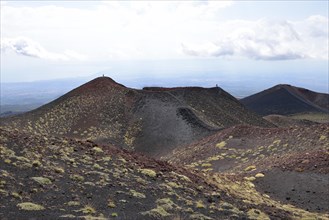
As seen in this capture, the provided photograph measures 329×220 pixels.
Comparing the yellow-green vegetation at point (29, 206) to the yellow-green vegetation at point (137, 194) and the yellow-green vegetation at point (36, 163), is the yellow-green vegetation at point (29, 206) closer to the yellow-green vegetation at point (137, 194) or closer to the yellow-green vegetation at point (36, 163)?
the yellow-green vegetation at point (36, 163)

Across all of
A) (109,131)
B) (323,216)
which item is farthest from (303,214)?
(109,131)

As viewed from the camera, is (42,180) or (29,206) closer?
(29,206)

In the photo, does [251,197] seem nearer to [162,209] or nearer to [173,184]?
[173,184]

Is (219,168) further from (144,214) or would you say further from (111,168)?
(144,214)

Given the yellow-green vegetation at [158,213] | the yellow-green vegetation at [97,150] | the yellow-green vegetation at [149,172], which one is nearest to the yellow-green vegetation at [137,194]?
the yellow-green vegetation at [158,213]

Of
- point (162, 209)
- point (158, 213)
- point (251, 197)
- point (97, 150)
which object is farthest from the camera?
point (97, 150)

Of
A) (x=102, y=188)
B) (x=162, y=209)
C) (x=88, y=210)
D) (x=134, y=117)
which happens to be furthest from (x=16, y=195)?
(x=134, y=117)
